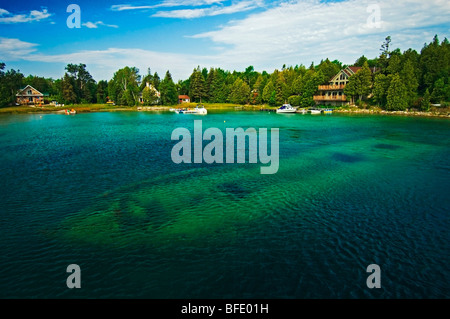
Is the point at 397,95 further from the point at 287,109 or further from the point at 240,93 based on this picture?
the point at 240,93

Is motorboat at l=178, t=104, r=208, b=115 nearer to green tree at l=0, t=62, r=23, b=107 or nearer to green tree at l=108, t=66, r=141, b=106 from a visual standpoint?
green tree at l=108, t=66, r=141, b=106

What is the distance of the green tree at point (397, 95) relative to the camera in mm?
82875

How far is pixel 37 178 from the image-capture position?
78.9ft

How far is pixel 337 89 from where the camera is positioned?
104 meters

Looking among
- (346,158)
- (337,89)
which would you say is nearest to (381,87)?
(337,89)

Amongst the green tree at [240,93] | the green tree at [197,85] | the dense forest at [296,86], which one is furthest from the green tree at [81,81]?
the green tree at [240,93]

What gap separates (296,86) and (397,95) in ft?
130

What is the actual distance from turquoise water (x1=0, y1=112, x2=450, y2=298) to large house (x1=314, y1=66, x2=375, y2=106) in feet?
262

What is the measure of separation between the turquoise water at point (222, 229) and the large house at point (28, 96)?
12672 cm

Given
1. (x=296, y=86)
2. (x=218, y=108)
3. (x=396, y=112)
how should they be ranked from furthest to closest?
(x=218, y=108) < (x=296, y=86) < (x=396, y=112)
